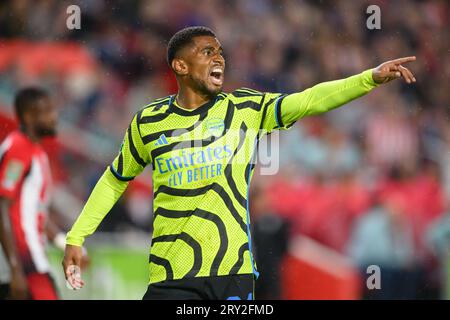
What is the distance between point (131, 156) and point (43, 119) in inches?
107

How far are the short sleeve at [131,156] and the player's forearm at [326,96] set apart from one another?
850mm

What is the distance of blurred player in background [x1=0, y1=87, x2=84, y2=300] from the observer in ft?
26.5

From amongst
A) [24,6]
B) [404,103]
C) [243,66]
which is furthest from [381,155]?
[24,6]

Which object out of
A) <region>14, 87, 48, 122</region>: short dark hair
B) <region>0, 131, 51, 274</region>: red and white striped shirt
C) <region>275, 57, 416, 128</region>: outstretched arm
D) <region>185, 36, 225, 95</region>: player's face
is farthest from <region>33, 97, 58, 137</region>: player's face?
<region>275, 57, 416, 128</region>: outstretched arm

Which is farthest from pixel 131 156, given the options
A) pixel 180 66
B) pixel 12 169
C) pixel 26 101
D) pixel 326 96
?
pixel 26 101

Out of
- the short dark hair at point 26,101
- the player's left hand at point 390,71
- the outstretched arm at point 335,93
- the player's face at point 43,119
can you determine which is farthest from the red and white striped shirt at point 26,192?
the player's left hand at point 390,71

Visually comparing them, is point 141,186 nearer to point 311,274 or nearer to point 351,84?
point 311,274

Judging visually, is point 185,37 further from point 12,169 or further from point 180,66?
point 12,169

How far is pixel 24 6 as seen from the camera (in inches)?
493

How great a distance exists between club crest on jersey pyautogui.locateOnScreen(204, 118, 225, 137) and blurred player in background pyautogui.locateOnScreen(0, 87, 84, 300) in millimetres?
2750

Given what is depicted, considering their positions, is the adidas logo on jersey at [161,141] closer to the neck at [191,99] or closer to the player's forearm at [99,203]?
the neck at [191,99]

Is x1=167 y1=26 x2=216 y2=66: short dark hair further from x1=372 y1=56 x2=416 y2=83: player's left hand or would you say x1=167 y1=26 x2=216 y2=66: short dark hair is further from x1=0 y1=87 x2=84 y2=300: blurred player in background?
x1=0 y1=87 x2=84 y2=300: blurred player in background

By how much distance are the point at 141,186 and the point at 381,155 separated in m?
2.90

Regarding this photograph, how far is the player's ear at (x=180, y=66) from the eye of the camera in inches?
231
